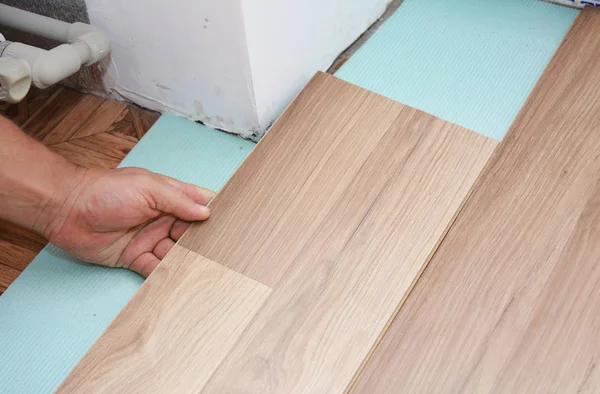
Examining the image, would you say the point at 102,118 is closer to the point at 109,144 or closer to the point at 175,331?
the point at 109,144

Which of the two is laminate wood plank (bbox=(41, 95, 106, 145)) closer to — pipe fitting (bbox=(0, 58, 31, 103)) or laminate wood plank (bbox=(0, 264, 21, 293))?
pipe fitting (bbox=(0, 58, 31, 103))

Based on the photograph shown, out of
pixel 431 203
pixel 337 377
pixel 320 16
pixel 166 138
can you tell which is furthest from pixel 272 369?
pixel 320 16

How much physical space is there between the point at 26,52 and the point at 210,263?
1.99 feet

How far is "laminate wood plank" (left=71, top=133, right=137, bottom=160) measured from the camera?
146 cm

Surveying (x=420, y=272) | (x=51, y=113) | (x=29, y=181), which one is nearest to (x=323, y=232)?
(x=420, y=272)

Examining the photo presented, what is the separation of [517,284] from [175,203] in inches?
23.5

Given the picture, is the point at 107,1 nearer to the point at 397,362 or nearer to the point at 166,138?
the point at 166,138

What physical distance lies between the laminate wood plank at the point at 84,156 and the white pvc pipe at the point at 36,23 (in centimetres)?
23

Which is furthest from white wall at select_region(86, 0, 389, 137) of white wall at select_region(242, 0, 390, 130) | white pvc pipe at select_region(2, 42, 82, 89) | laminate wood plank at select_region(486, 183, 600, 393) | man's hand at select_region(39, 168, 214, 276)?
laminate wood plank at select_region(486, 183, 600, 393)

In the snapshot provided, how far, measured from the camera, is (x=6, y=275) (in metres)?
1.28

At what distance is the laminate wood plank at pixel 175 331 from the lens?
1.02m

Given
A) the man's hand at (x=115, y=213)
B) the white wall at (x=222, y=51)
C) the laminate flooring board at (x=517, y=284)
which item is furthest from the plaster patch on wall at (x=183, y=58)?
the laminate flooring board at (x=517, y=284)

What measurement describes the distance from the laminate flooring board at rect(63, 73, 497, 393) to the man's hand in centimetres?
7

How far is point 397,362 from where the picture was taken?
3.40ft
